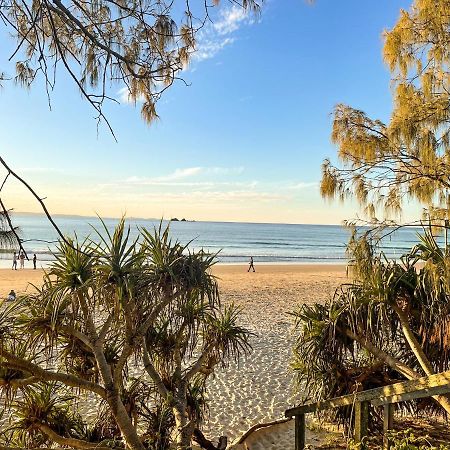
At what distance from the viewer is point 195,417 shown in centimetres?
512

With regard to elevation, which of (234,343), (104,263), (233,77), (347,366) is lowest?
(347,366)

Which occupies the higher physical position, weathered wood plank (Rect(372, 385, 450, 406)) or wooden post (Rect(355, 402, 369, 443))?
weathered wood plank (Rect(372, 385, 450, 406))

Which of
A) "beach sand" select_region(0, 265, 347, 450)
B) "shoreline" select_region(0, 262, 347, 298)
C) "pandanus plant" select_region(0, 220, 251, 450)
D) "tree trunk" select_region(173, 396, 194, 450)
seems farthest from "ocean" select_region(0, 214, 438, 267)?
"beach sand" select_region(0, 265, 347, 450)

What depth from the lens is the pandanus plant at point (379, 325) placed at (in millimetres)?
4594

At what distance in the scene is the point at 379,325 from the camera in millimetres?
5000

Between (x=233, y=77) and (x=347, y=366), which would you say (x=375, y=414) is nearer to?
(x=347, y=366)

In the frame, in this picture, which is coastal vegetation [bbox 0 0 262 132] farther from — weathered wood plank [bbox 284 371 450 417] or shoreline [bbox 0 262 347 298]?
shoreline [bbox 0 262 347 298]

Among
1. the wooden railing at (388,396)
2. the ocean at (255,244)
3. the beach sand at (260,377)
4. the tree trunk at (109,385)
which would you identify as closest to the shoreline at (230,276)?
the beach sand at (260,377)

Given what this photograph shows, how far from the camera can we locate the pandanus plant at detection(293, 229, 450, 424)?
15.1 feet

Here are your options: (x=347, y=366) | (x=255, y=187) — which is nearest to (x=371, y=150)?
(x=347, y=366)

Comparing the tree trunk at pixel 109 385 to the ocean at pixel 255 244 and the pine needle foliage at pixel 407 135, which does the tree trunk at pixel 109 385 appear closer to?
the ocean at pixel 255 244

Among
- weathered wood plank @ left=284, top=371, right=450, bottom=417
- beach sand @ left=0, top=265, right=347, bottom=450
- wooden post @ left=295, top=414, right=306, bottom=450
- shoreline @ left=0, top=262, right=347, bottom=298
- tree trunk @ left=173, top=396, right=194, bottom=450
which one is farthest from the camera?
shoreline @ left=0, top=262, right=347, bottom=298

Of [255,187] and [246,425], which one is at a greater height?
[255,187]

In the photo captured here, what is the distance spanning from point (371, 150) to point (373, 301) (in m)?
1.86
